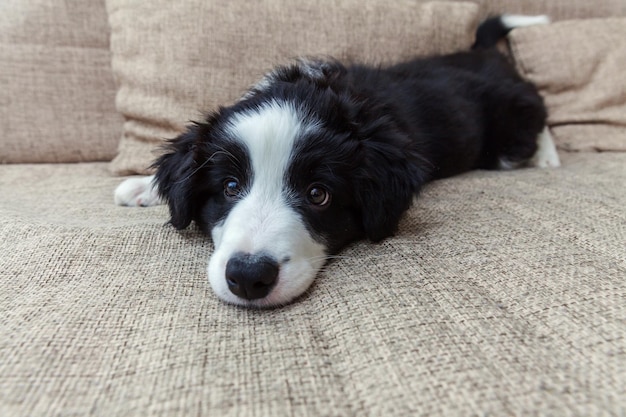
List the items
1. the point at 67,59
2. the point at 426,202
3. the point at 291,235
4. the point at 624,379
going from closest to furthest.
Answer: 1. the point at 624,379
2. the point at 291,235
3. the point at 426,202
4. the point at 67,59

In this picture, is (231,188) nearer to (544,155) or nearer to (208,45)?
(208,45)

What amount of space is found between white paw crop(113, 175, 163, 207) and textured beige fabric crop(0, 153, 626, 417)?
0.81 ft

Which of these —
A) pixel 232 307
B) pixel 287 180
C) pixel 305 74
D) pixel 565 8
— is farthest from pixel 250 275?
pixel 565 8

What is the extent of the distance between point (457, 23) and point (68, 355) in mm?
2203

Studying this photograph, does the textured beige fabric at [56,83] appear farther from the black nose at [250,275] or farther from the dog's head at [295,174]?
the black nose at [250,275]

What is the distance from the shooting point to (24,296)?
0.95m

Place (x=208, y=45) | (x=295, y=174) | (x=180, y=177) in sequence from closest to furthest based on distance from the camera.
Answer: (x=295, y=174), (x=180, y=177), (x=208, y=45)

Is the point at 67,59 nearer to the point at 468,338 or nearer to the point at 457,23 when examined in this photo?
the point at 457,23

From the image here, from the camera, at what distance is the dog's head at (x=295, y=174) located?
1.20 m

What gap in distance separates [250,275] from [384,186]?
49 cm

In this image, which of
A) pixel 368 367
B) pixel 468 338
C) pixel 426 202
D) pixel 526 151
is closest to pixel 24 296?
pixel 368 367

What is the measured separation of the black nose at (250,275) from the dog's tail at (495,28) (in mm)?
1968

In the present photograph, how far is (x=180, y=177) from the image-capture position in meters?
1.34

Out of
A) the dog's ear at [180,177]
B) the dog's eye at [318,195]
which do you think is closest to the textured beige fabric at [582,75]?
the dog's eye at [318,195]
